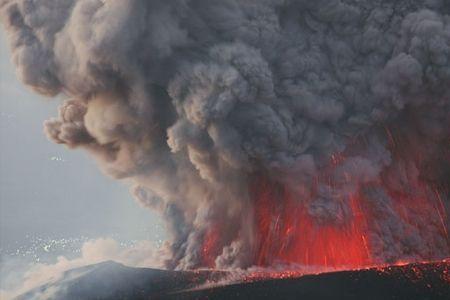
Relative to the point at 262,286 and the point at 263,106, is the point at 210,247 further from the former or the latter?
the point at 263,106

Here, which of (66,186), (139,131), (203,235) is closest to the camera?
(139,131)

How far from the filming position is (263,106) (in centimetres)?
2052

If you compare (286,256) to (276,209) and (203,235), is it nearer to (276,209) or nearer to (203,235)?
(276,209)

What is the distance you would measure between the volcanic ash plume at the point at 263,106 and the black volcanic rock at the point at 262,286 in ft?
5.72

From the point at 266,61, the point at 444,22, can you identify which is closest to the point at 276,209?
the point at 266,61

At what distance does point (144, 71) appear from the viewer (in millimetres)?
21125

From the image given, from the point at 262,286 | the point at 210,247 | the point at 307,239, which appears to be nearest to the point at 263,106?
the point at 307,239

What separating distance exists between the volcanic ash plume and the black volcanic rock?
1743 mm

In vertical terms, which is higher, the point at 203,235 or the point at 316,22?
the point at 316,22

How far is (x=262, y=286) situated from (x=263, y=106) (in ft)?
22.2

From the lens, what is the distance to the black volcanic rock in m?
19.7

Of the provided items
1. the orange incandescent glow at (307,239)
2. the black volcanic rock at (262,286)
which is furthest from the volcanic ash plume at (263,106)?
the black volcanic rock at (262,286)

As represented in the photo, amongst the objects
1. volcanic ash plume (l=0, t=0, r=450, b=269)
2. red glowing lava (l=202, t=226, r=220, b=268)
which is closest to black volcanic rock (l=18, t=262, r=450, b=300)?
volcanic ash plume (l=0, t=0, r=450, b=269)

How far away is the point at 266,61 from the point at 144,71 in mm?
4832
